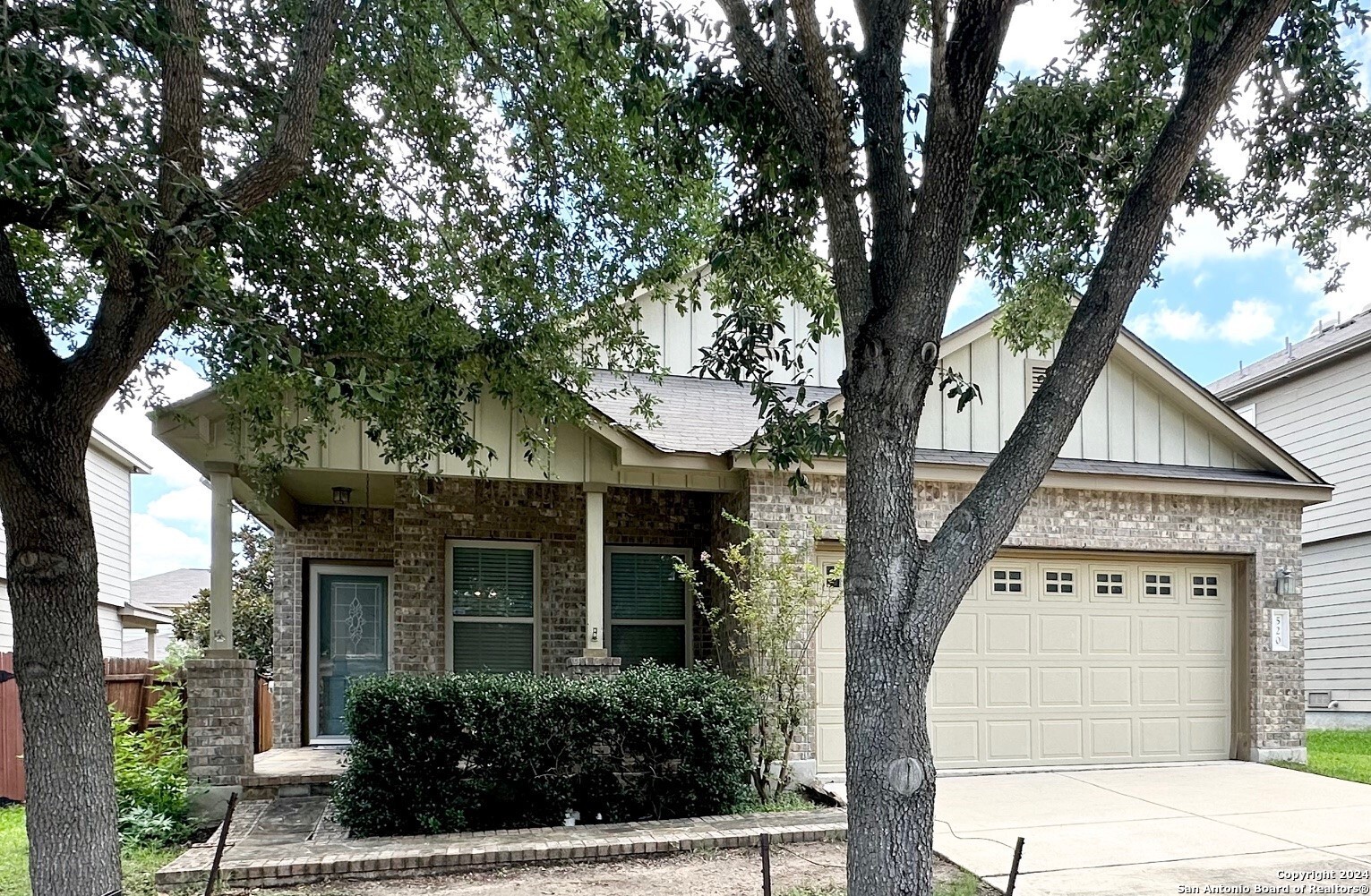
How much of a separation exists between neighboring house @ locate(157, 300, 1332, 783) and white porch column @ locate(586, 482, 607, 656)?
0.90m

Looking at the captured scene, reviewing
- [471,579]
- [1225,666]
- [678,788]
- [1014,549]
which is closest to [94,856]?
[678,788]

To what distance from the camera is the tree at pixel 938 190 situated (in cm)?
440

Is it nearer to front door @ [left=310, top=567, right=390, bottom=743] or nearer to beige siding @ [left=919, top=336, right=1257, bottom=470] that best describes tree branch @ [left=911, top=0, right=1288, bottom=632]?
beige siding @ [left=919, top=336, right=1257, bottom=470]

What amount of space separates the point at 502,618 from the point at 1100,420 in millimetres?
6656

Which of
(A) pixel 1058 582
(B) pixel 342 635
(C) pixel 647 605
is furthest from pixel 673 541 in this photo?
(A) pixel 1058 582

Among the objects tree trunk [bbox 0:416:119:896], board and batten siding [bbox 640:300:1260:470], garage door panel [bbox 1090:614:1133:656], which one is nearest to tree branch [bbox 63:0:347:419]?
tree trunk [bbox 0:416:119:896]

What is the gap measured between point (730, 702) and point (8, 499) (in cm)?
512

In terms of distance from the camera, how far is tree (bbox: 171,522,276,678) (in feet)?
59.5

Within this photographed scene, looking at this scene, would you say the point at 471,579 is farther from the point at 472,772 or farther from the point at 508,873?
the point at 508,873

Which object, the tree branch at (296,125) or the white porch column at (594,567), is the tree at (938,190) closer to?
the tree branch at (296,125)

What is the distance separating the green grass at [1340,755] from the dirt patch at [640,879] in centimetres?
595

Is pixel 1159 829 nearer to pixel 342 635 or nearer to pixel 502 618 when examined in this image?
pixel 502 618

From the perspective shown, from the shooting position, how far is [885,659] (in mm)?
4332

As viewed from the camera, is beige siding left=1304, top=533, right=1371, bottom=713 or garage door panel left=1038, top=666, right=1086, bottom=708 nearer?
garage door panel left=1038, top=666, right=1086, bottom=708
